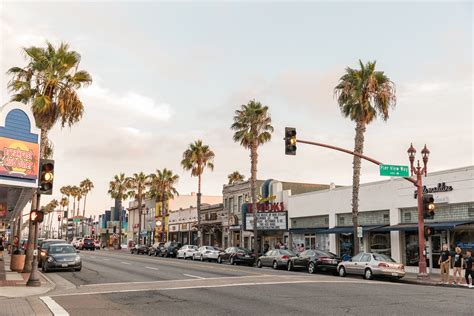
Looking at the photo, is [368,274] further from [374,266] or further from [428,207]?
[428,207]

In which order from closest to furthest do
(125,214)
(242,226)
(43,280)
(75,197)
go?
(43,280) → (242,226) → (125,214) → (75,197)

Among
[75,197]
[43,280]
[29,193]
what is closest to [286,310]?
[43,280]

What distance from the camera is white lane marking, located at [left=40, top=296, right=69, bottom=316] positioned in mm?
11566

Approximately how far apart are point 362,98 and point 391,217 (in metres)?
7.87

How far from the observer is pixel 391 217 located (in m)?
32.1

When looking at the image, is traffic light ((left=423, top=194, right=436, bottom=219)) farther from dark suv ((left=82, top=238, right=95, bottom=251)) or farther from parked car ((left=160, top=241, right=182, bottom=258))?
dark suv ((left=82, top=238, right=95, bottom=251))

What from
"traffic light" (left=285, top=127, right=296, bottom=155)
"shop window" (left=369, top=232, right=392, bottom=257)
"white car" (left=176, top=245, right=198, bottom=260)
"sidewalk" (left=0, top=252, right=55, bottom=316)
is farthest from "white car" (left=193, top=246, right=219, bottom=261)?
"sidewalk" (left=0, top=252, right=55, bottom=316)

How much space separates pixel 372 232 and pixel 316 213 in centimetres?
684

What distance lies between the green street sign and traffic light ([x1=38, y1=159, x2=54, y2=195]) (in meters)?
15.1

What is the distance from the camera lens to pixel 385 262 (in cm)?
2338

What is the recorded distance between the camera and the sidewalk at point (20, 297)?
12003 mm

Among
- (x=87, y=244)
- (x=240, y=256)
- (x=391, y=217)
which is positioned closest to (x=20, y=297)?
(x=391, y=217)

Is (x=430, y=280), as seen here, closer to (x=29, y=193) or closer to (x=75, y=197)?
(x=29, y=193)

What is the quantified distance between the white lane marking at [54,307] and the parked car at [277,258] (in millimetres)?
18888
